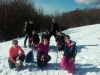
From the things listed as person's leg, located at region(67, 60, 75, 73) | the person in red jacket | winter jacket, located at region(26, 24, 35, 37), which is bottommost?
person's leg, located at region(67, 60, 75, 73)

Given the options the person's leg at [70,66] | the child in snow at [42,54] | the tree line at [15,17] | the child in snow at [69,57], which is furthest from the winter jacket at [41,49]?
the tree line at [15,17]

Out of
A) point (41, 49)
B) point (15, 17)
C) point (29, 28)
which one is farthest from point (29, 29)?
point (15, 17)

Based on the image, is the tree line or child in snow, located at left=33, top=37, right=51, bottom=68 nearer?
child in snow, located at left=33, top=37, right=51, bottom=68

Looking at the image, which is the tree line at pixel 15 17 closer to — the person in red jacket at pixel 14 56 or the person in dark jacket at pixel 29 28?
the person in dark jacket at pixel 29 28

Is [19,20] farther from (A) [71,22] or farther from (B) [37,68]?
(A) [71,22]

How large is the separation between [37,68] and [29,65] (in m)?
0.45

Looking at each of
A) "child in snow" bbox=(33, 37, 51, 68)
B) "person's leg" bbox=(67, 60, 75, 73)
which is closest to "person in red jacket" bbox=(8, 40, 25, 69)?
"child in snow" bbox=(33, 37, 51, 68)

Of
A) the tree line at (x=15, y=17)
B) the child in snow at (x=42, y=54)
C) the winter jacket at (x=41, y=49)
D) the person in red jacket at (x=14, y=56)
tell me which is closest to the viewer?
the person in red jacket at (x=14, y=56)

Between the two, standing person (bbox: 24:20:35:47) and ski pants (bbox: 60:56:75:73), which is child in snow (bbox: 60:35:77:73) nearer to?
ski pants (bbox: 60:56:75:73)

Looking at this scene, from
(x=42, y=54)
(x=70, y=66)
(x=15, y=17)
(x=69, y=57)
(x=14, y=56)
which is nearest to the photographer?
(x=70, y=66)

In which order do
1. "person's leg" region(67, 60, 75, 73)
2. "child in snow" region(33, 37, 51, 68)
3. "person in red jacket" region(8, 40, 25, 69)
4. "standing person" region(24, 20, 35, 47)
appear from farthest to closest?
"standing person" region(24, 20, 35, 47) → "child in snow" region(33, 37, 51, 68) → "person in red jacket" region(8, 40, 25, 69) → "person's leg" region(67, 60, 75, 73)

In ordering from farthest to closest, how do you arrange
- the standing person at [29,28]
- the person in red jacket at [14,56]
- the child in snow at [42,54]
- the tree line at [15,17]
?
the tree line at [15,17]
the standing person at [29,28]
the child in snow at [42,54]
the person in red jacket at [14,56]

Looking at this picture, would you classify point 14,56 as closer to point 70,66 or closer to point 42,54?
point 42,54

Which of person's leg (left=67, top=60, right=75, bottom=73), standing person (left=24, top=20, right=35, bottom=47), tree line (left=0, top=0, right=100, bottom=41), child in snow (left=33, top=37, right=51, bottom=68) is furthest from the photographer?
tree line (left=0, top=0, right=100, bottom=41)
